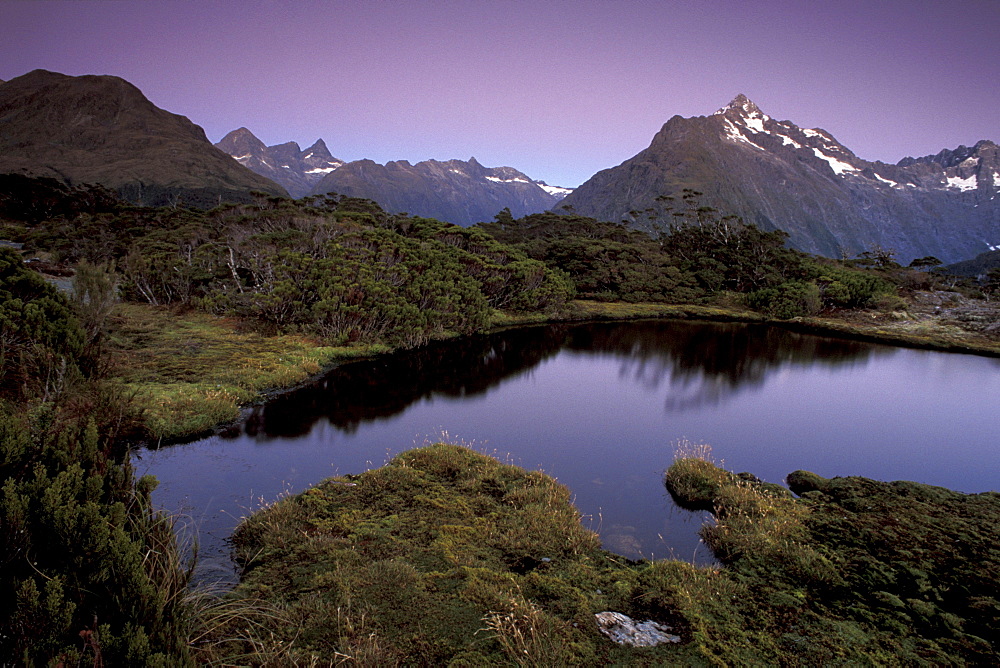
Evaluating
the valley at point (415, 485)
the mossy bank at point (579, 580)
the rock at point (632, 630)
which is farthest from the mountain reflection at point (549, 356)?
the rock at point (632, 630)

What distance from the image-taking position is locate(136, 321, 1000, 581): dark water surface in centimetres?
1469

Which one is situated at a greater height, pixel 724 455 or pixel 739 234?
pixel 739 234

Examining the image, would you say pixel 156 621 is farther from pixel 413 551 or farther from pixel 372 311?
pixel 372 311

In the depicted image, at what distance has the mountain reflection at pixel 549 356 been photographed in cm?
2205

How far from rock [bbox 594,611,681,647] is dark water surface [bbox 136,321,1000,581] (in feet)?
12.4

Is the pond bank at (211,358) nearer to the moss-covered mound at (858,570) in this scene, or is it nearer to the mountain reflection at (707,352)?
the mountain reflection at (707,352)

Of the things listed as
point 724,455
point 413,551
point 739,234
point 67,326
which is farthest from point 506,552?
point 739,234

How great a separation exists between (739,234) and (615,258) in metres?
21.5

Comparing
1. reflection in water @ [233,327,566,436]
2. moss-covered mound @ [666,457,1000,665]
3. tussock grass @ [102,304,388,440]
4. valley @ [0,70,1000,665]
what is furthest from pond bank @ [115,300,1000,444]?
moss-covered mound @ [666,457,1000,665]

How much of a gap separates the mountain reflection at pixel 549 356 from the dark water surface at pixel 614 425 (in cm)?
19

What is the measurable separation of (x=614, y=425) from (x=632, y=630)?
47.9ft

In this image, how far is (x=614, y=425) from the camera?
22344 mm

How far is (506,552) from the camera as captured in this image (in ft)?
35.2

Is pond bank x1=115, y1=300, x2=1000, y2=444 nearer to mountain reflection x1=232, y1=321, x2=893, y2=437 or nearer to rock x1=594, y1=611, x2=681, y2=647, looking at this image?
mountain reflection x1=232, y1=321, x2=893, y2=437
